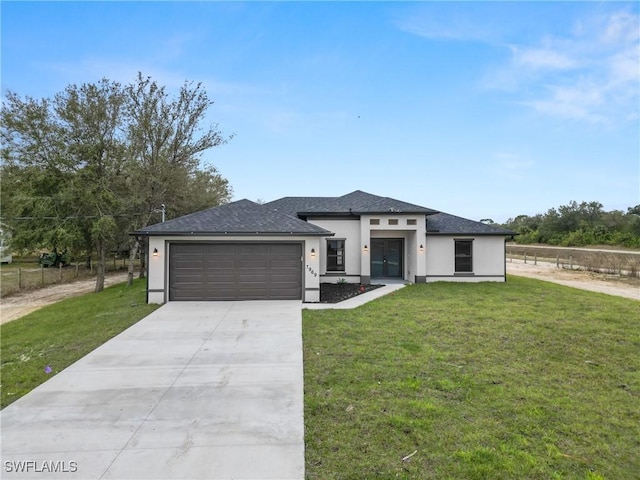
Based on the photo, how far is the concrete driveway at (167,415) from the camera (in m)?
3.12

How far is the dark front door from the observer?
1616 cm

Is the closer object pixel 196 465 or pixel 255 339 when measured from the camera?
pixel 196 465

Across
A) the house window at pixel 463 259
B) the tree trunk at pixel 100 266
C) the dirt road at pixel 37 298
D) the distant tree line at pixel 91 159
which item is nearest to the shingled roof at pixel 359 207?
the house window at pixel 463 259

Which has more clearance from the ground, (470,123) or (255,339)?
(470,123)

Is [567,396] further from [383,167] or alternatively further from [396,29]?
[383,167]

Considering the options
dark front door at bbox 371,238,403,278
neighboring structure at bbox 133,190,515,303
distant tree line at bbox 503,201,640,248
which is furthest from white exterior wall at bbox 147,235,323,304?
distant tree line at bbox 503,201,640,248

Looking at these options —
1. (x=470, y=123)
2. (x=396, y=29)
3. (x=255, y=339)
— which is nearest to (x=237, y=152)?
(x=396, y=29)

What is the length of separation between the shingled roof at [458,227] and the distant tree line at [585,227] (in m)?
32.5

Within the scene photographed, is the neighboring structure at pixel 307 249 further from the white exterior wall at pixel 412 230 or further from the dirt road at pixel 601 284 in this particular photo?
the dirt road at pixel 601 284

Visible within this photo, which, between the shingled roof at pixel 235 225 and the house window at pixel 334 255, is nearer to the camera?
the shingled roof at pixel 235 225

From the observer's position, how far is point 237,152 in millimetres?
23000

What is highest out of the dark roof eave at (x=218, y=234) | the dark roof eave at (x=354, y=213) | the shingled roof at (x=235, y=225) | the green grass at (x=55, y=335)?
the dark roof eave at (x=354, y=213)

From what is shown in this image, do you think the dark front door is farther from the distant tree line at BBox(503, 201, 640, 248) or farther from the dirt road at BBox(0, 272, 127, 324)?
the distant tree line at BBox(503, 201, 640, 248)

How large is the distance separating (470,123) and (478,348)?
17018 millimetres
